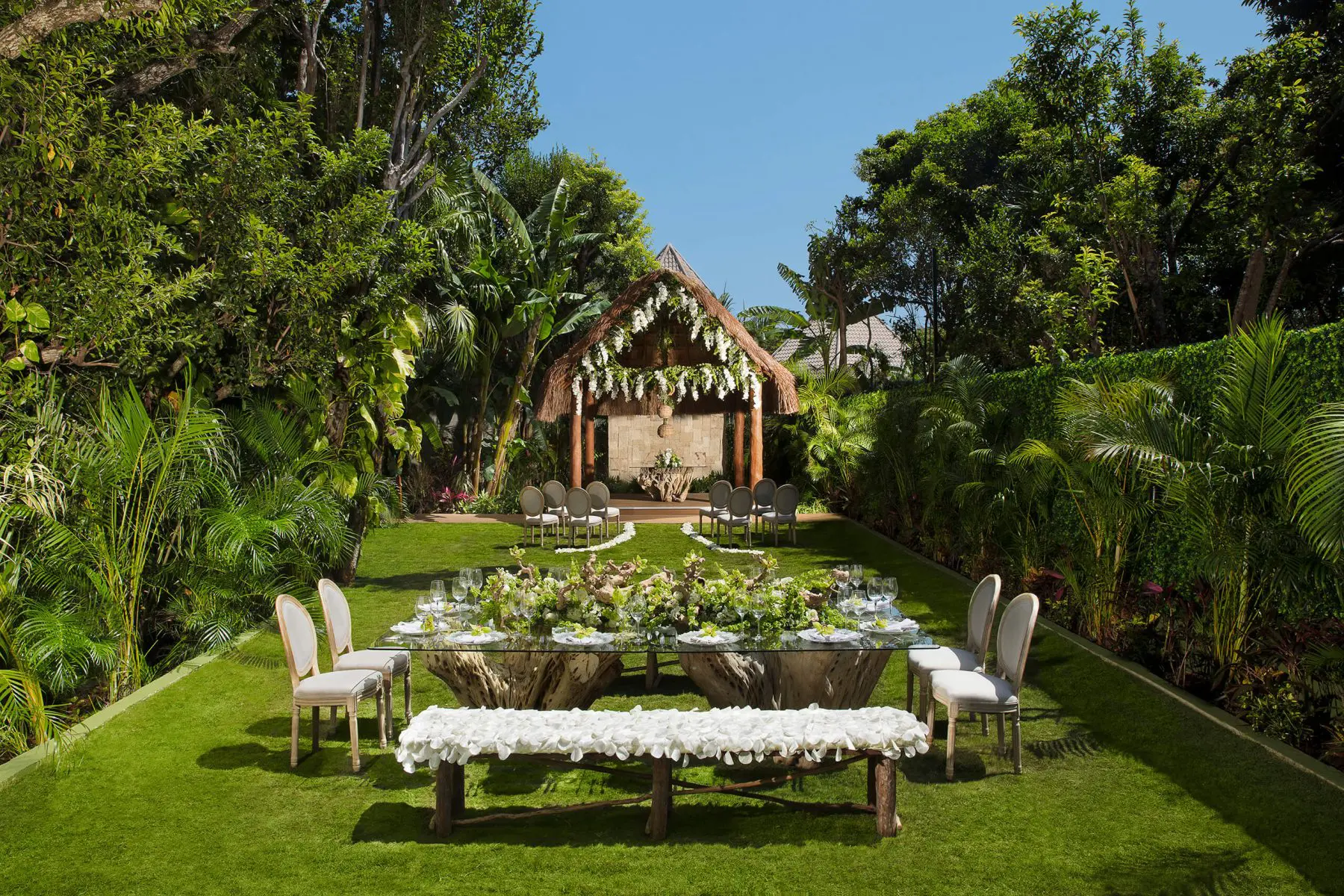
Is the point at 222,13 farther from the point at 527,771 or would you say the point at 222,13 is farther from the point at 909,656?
the point at 909,656

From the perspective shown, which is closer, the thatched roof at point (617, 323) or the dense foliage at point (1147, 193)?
the dense foliage at point (1147, 193)

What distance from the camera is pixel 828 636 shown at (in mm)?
5461

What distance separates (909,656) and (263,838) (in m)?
3.93

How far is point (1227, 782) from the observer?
522 cm

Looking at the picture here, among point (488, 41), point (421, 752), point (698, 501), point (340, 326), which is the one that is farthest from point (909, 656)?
point (698, 501)

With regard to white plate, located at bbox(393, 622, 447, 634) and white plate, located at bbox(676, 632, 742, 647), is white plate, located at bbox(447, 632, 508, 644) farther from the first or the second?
white plate, located at bbox(676, 632, 742, 647)

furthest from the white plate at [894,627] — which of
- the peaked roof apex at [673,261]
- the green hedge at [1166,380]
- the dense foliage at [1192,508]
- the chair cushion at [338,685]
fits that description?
the peaked roof apex at [673,261]

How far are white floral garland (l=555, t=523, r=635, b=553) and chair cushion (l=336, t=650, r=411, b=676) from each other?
751 cm

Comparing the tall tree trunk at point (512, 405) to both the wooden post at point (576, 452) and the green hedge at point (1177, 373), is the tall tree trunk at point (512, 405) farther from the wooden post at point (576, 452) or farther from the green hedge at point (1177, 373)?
the green hedge at point (1177, 373)

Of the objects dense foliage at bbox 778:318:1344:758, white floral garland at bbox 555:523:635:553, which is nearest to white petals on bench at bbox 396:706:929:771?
dense foliage at bbox 778:318:1344:758

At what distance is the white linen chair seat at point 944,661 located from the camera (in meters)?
6.21

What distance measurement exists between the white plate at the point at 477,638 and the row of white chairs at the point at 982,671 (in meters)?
2.38

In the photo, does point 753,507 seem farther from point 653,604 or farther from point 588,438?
point 653,604

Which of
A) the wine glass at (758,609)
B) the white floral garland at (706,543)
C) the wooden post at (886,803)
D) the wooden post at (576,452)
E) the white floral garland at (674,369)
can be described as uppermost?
the white floral garland at (674,369)
